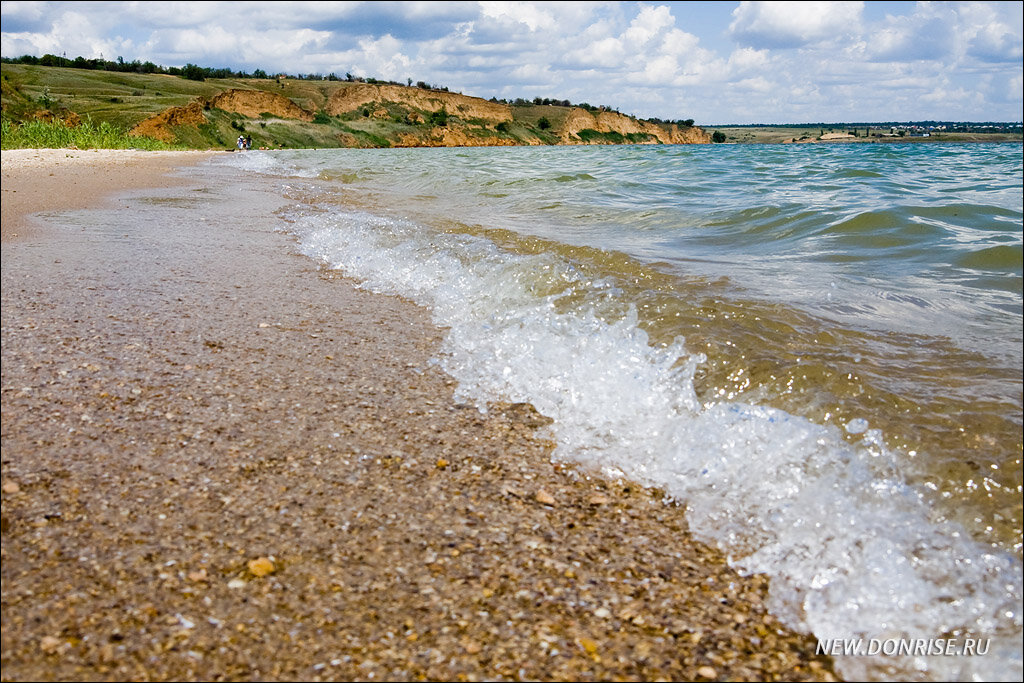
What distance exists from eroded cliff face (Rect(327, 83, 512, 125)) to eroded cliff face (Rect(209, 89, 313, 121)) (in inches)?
279

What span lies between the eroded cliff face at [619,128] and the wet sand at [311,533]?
92.7 m

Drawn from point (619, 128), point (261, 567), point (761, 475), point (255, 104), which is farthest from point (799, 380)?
point (619, 128)

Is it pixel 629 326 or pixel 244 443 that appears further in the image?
pixel 629 326

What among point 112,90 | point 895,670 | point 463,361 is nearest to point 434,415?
point 463,361

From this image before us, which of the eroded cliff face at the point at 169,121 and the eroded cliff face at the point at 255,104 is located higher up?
the eroded cliff face at the point at 255,104

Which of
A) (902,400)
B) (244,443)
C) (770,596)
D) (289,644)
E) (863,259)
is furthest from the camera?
(863,259)

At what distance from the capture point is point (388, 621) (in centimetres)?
181

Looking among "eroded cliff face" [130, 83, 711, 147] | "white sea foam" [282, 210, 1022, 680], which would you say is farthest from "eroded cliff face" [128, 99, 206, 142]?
"white sea foam" [282, 210, 1022, 680]

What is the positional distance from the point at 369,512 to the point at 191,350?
69.0 inches

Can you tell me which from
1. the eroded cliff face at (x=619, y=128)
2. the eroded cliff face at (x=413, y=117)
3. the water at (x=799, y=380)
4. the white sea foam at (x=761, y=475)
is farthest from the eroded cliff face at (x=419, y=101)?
the white sea foam at (x=761, y=475)

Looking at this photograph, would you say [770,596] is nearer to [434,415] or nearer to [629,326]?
[434,415]

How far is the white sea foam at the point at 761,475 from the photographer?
1923 millimetres

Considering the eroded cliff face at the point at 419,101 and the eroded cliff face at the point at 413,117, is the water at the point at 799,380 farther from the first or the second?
the eroded cliff face at the point at 419,101

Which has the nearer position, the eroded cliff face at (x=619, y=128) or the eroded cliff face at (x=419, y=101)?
the eroded cliff face at (x=419, y=101)
